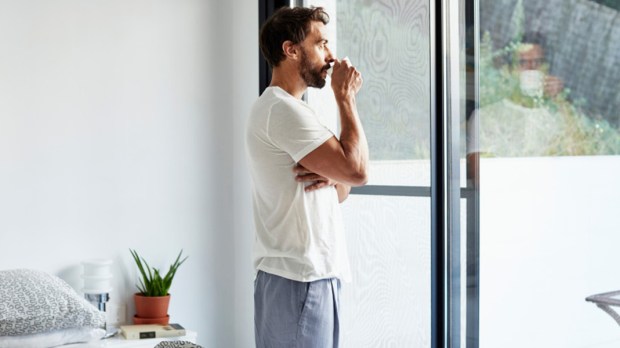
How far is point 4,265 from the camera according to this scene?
293cm

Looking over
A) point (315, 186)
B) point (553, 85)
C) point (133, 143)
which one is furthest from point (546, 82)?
point (133, 143)

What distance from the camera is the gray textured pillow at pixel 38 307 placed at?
8.00 ft

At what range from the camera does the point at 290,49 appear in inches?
91.2

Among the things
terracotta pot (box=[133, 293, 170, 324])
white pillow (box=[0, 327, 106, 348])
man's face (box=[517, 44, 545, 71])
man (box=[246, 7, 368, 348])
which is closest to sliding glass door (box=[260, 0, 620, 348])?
man's face (box=[517, 44, 545, 71])

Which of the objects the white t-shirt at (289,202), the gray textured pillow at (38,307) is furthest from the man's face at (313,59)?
the gray textured pillow at (38,307)

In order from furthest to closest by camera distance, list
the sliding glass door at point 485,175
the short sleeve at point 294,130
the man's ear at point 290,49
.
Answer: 1. the sliding glass door at point 485,175
2. the man's ear at point 290,49
3. the short sleeve at point 294,130

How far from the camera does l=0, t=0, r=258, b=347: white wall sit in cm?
300

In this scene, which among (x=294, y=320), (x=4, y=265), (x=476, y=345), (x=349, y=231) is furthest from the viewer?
(x=349, y=231)

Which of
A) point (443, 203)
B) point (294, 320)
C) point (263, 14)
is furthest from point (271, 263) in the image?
point (263, 14)

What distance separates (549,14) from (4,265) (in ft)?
6.58

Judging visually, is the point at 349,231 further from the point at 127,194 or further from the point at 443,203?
the point at 127,194

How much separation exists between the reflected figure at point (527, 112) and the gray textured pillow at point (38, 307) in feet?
4.52

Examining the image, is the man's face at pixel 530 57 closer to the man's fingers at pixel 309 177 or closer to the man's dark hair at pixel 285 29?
the man's dark hair at pixel 285 29

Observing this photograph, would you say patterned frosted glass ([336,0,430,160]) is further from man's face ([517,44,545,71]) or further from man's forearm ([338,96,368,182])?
man's forearm ([338,96,368,182])
